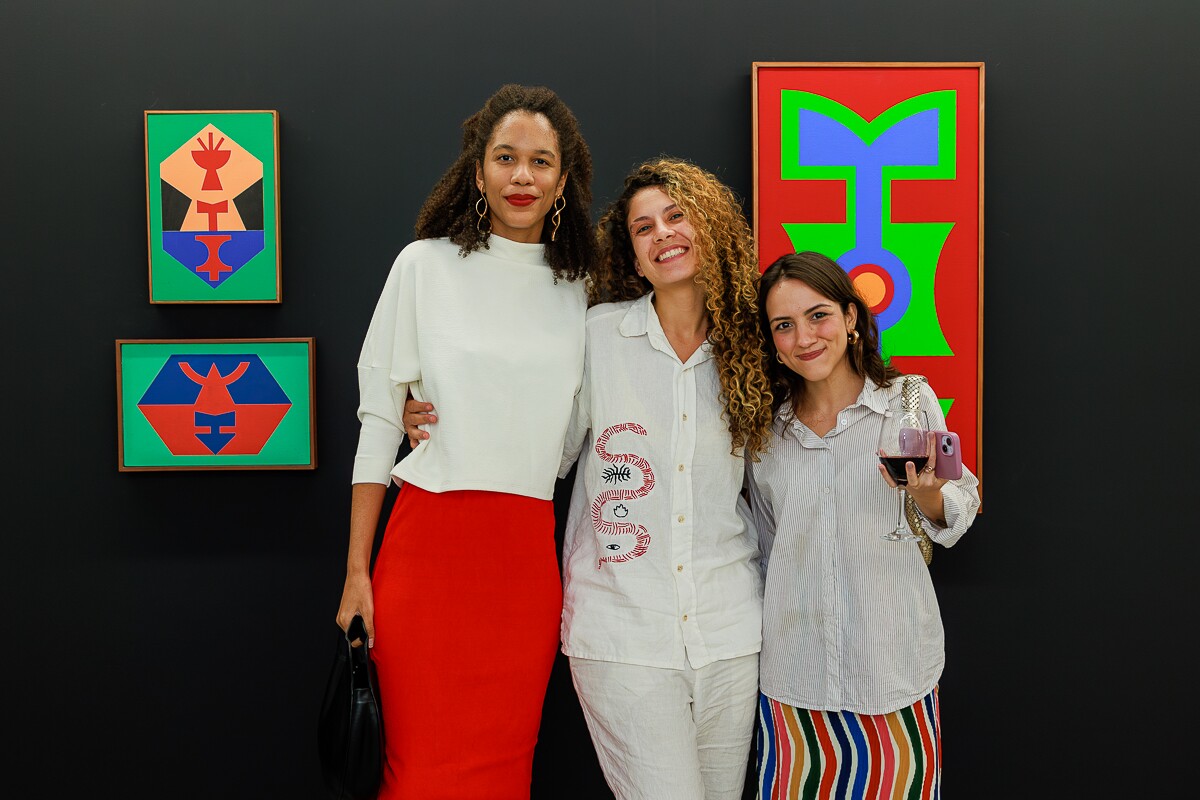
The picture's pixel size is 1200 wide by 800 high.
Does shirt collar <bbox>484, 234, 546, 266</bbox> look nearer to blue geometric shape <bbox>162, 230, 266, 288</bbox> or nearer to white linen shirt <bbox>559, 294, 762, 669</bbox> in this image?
white linen shirt <bbox>559, 294, 762, 669</bbox>

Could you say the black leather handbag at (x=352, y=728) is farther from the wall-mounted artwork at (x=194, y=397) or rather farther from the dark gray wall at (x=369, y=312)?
the wall-mounted artwork at (x=194, y=397)

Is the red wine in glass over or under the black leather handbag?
over

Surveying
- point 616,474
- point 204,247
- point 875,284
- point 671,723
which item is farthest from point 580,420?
point 204,247

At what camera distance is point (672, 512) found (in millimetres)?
1724

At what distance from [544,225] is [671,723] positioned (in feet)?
3.60

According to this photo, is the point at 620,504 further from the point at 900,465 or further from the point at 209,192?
the point at 209,192

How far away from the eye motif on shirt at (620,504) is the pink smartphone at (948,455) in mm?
549

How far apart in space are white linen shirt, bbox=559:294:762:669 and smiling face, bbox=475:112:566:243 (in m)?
0.31

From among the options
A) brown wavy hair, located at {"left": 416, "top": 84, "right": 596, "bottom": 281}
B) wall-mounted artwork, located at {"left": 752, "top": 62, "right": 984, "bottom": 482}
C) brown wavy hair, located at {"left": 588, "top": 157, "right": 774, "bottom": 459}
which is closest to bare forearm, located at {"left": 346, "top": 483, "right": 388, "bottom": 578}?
brown wavy hair, located at {"left": 416, "top": 84, "right": 596, "bottom": 281}

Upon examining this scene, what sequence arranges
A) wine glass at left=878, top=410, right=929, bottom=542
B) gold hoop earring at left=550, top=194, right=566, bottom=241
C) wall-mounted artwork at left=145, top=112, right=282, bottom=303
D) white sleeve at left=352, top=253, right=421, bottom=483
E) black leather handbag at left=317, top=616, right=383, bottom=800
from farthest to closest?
wall-mounted artwork at left=145, top=112, right=282, bottom=303 < gold hoop earring at left=550, top=194, right=566, bottom=241 < white sleeve at left=352, top=253, right=421, bottom=483 < black leather handbag at left=317, top=616, right=383, bottom=800 < wine glass at left=878, top=410, right=929, bottom=542

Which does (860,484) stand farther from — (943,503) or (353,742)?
(353,742)

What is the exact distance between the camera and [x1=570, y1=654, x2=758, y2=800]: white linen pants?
1.69m

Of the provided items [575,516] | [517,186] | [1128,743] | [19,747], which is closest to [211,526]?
[19,747]

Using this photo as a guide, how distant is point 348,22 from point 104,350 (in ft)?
3.72
